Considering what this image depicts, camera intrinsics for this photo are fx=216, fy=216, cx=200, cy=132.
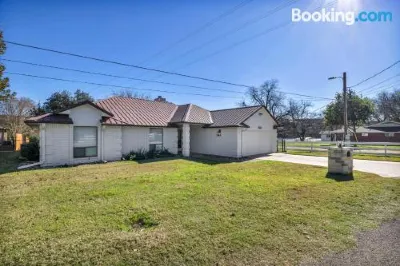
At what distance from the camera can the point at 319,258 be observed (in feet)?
10.6

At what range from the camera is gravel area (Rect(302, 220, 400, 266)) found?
3.15 metres

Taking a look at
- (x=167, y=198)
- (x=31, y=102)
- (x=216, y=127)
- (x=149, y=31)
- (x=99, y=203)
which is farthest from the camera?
(x=31, y=102)

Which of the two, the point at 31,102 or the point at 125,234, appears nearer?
the point at 125,234

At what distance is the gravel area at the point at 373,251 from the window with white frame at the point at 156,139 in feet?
44.6

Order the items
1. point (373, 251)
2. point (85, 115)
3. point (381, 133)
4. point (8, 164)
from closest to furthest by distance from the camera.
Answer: point (373, 251) → point (8, 164) → point (85, 115) → point (381, 133)

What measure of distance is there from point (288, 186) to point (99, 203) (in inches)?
235

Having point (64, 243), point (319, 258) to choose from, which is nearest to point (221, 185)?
point (319, 258)

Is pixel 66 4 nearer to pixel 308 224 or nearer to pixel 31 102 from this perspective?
pixel 308 224

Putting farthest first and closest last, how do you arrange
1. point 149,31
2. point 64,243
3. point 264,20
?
point 149,31, point 264,20, point 64,243

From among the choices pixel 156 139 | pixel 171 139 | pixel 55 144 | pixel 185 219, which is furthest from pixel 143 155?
pixel 185 219

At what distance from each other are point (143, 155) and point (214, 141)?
19.1 ft

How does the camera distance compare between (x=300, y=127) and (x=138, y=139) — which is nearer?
(x=138, y=139)

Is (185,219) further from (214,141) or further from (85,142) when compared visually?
(214,141)

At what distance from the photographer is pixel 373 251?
11.3 ft
